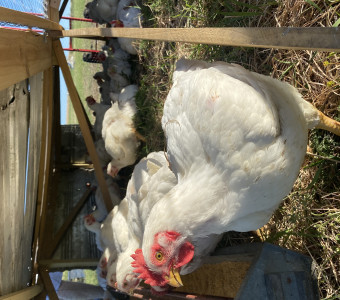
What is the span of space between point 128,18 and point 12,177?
1.63 m

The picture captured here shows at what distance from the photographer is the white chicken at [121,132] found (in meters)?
2.51

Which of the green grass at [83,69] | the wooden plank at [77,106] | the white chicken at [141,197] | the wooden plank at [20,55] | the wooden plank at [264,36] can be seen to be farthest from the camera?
the green grass at [83,69]

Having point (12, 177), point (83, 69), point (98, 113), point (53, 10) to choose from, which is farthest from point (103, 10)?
point (83, 69)

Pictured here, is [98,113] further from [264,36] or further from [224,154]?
[264,36]

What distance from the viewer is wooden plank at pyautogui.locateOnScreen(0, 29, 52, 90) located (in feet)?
3.95

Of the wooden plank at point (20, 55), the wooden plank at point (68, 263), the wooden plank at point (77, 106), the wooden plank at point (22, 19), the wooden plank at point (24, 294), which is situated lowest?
the wooden plank at point (68, 263)

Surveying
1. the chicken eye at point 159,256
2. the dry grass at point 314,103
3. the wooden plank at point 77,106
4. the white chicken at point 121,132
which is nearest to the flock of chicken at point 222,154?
the chicken eye at point 159,256

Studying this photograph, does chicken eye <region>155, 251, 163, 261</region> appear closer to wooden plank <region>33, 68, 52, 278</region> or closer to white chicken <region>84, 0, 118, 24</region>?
wooden plank <region>33, 68, 52, 278</region>

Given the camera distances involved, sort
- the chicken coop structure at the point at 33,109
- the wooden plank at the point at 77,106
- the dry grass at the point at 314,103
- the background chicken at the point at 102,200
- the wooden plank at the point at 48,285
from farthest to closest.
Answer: the background chicken at the point at 102,200 → the wooden plank at the point at 48,285 → the wooden plank at the point at 77,106 → the dry grass at the point at 314,103 → the chicken coop structure at the point at 33,109

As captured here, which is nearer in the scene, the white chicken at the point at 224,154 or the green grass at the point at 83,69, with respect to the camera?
the white chicken at the point at 224,154

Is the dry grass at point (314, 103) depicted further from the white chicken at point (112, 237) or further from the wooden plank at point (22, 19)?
the wooden plank at point (22, 19)

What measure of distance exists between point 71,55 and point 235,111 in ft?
24.5

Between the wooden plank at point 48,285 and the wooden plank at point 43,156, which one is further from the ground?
the wooden plank at point 43,156

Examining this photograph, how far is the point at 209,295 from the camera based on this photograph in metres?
1.62
